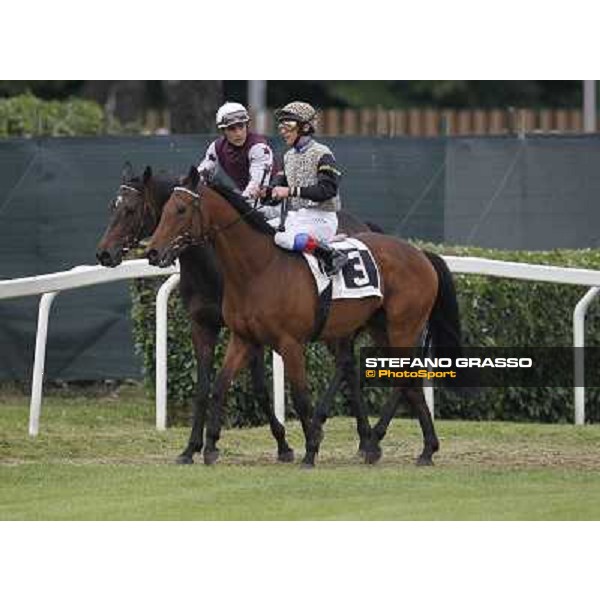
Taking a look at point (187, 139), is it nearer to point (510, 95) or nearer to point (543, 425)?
point (543, 425)

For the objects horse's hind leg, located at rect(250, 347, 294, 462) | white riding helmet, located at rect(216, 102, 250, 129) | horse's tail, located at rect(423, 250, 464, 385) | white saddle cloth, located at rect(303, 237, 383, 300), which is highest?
white riding helmet, located at rect(216, 102, 250, 129)

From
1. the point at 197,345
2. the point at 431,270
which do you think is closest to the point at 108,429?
the point at 197,345

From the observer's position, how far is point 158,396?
1555 centimetres

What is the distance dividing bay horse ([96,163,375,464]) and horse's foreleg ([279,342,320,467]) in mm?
119

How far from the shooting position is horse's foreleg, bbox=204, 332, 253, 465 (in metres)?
13.4

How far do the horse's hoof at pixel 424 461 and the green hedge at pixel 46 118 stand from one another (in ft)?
29.0

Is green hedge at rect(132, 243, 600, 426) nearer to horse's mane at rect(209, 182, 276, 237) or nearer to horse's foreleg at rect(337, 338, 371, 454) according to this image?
horse's foreleg at rect(337, 338, 371, 454)

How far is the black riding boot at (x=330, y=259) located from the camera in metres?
13.5

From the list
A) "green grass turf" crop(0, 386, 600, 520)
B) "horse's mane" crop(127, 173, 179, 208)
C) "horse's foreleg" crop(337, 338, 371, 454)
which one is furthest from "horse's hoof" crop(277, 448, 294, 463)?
"horse's mane" crop(127, 173, 179, 208)

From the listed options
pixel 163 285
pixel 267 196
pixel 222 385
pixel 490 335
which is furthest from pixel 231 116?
pixel 490 335

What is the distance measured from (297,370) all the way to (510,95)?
29.8 meters

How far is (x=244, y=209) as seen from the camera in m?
13.5

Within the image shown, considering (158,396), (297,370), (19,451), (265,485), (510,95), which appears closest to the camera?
(265,485)

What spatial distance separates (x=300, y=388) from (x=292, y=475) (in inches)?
35.4
